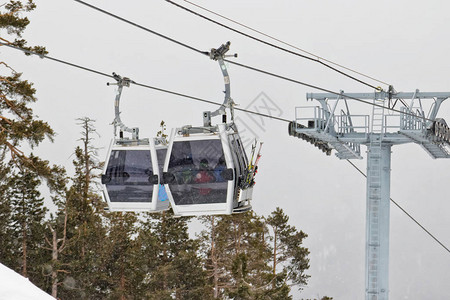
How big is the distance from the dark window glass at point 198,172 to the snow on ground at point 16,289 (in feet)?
27.3

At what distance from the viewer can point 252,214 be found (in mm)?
41375

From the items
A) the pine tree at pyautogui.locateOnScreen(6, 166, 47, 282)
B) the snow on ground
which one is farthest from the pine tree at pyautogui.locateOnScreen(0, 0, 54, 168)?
the snow on ground

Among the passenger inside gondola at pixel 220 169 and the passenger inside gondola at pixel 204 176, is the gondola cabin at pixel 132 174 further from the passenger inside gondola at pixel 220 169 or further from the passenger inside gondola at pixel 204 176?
the passenger inside gondola at pixel 220 169

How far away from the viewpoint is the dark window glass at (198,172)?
14.4m

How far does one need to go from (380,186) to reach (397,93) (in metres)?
3.81

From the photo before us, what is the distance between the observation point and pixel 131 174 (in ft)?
51.5

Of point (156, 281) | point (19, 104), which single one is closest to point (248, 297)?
point (156, 281)

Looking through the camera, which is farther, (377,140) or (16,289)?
(377,140)

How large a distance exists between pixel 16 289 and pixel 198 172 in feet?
29.5

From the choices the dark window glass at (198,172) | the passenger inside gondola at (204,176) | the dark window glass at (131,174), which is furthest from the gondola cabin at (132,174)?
the passenger inside gondola at (204,176)

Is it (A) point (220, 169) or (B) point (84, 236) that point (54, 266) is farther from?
(A) point (220, 169)

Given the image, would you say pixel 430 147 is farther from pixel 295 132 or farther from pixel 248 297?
pixel 248 297

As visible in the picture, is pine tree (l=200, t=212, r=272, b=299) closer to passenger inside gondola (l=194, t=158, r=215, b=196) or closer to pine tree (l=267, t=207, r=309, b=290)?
pine tree (l=267, t=207, r=309, b=290)

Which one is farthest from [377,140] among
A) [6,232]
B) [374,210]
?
[6,232]
